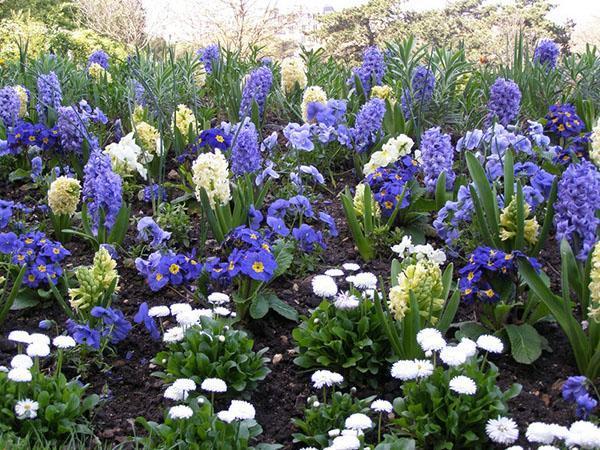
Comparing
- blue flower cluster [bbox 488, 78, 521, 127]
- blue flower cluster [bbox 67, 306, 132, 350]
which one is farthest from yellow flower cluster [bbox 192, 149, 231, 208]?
blue flower cluster [bbox 488, 78, 521, 127]

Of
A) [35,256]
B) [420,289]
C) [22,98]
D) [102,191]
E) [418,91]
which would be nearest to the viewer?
[420,289]

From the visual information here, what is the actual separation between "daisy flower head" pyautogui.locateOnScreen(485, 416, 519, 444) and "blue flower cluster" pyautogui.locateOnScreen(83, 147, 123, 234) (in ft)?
7.09

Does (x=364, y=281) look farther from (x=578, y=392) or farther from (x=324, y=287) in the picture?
(x=578, y=392)

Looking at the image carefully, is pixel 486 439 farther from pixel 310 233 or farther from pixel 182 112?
pixel 182 112

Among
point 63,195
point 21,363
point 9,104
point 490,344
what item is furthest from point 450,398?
point 9,104

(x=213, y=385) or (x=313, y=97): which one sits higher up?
(x=313, y=97)

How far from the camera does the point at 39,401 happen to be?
96.8 inches

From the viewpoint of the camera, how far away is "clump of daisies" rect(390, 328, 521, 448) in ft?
7.60

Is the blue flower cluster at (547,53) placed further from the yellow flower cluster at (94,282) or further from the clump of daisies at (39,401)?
the clump of daisies at (39,401)

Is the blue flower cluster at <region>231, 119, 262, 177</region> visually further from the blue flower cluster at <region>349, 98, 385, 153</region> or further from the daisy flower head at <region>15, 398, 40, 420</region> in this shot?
the daisy flower head at <region>15, 398, 40, 420</region>

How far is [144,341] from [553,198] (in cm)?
178

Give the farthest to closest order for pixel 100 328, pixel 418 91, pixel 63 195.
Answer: pixel 418 91
pixel 63 195
pixel 100 328

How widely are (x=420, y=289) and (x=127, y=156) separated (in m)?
2.12

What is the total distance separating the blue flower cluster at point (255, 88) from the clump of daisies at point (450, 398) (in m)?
2.70
